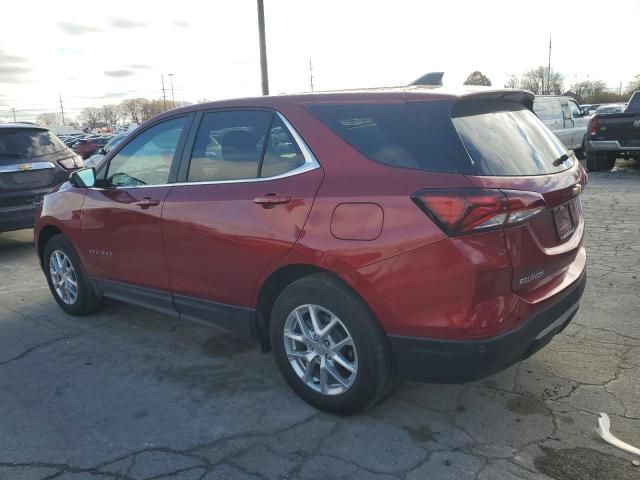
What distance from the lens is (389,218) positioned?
2.69 metres

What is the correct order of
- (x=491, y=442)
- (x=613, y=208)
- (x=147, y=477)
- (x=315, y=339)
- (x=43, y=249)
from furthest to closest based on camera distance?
(x=613, y=208) < (x=43, y=249) < (x=315, y=339) < (x=491, y=442) < (x=147, y=477)

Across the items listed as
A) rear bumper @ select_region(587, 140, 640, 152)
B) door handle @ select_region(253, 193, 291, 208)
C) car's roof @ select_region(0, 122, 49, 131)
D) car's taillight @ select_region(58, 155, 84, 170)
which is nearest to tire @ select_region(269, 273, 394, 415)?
door handle @ select_region(253, 193, 291, 208)

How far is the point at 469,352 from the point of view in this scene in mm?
2590

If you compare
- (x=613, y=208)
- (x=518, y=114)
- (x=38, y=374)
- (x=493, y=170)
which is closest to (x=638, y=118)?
(x=613, y=208)

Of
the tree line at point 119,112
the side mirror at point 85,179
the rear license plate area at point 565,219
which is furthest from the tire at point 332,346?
the tree line at point 119,112

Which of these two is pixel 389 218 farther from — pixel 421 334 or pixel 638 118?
pixel 638 118

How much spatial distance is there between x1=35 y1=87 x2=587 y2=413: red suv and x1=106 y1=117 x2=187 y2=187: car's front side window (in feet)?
0.12

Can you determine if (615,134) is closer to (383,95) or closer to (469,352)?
(383,95)

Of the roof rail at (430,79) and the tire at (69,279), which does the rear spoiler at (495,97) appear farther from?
the tire at (69,279)

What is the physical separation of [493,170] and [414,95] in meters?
0.58

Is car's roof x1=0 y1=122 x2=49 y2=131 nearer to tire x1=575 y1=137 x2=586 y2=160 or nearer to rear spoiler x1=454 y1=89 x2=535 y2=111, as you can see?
rear spoiler x1=454 y1=89 x2=535 y2=111

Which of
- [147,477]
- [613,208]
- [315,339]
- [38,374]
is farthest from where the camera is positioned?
[613,208]

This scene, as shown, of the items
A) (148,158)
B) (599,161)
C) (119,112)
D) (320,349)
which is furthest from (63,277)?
(119,112)

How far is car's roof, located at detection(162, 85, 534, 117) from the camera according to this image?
2902 millimetres
